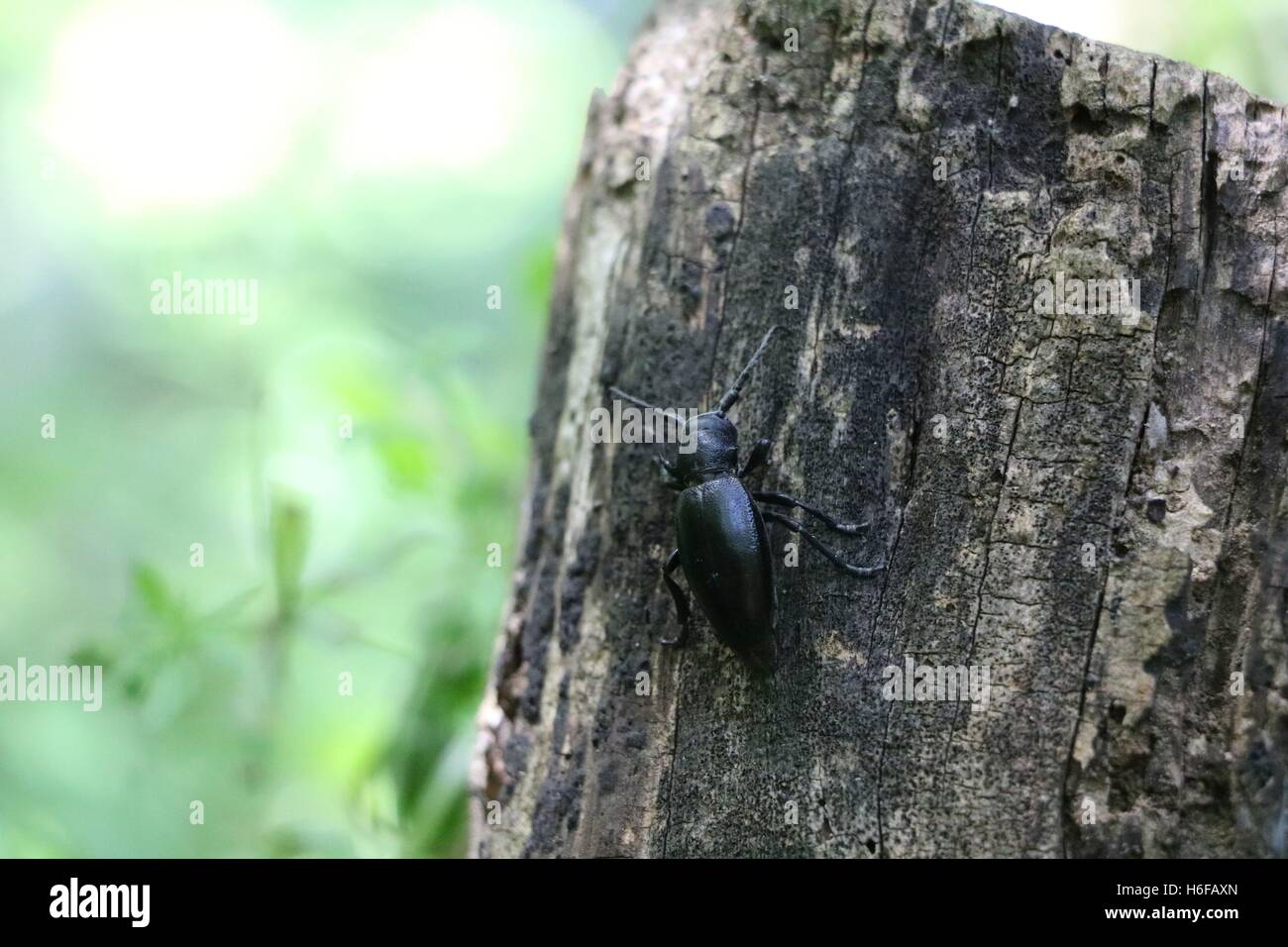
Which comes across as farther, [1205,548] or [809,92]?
[809,92]

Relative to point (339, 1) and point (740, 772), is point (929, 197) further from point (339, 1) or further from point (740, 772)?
point (339, 1)

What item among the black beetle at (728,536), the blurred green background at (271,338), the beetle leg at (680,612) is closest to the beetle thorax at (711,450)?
the black beetle at (728,536)

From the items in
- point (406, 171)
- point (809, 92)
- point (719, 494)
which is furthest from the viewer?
point (406, 171)

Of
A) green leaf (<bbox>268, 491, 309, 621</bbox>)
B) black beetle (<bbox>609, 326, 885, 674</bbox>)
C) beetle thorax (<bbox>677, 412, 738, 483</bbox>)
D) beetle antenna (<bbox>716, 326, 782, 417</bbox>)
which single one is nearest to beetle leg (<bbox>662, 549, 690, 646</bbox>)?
black beetle (<bbox>609, 326, 885, 674</bbox>)

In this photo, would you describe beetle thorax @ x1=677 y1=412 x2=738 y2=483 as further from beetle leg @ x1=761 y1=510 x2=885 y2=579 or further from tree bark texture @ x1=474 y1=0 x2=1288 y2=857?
beetle leg @ x1=761 y1=510 x2=885 y2=579

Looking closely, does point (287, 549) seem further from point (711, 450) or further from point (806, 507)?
point (806, 507)

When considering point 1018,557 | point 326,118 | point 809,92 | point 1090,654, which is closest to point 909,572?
point 1018,557

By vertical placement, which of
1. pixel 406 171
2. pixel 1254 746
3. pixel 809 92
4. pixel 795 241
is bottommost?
pixel 1254 746

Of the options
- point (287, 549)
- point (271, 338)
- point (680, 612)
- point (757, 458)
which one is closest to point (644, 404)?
point (757, 458)
